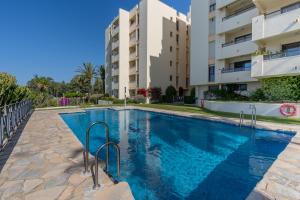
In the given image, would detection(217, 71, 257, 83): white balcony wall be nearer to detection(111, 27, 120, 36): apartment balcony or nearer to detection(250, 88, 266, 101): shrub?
detection(250, 88, 266, 101): shrub

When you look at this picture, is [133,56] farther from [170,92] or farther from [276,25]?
[276,25]

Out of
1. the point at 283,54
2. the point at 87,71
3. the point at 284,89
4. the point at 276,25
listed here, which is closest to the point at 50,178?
the point at 284,89

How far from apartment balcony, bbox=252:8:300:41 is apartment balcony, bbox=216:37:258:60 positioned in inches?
102

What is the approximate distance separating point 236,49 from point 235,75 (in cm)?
297

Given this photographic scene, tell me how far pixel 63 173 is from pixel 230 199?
13.3ft

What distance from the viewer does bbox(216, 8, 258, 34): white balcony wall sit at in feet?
63.0

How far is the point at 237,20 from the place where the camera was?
66.8ft

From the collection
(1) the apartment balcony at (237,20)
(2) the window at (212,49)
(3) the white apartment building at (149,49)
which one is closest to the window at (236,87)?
(2) the window at (212,49)

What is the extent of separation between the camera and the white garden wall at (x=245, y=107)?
44.7 feet

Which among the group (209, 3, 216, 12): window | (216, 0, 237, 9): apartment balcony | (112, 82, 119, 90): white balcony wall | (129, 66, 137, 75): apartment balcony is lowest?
(112, 82, 119, 90): white balcony wall

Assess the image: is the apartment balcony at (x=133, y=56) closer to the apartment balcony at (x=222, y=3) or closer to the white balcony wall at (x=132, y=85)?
the white balcony wall at (x=132, y=85)

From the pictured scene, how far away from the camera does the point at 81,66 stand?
4025cm

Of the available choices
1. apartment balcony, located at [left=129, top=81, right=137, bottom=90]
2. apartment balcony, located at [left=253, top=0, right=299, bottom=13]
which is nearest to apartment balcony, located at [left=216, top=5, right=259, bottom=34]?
apartment balcony, located at [left=253, top=0, right=299, bottom=13]

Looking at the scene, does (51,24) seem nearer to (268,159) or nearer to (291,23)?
(291,23)
